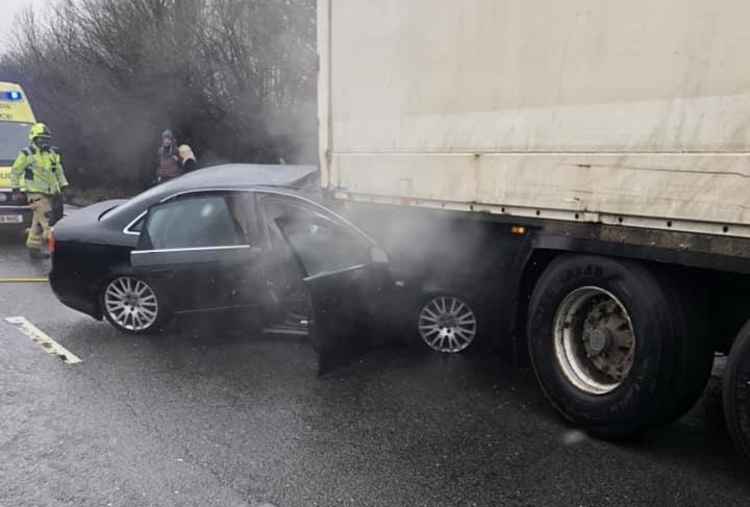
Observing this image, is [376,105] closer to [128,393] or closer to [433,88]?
[433,88]

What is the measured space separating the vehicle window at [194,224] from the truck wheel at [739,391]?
3.44 metres

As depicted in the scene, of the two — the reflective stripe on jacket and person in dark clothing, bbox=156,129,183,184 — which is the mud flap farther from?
person in dark clothing, bbox=156,129,183,184

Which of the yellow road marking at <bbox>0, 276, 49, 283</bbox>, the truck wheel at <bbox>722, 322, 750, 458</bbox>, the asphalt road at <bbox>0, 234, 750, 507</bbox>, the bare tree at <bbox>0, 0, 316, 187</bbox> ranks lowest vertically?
the yellow road marking at <bbox>0, 276, 49, 283</bbox>

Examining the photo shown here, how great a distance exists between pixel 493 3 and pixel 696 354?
2.28 metres

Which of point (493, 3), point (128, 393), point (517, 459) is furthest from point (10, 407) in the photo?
point (493, 3)

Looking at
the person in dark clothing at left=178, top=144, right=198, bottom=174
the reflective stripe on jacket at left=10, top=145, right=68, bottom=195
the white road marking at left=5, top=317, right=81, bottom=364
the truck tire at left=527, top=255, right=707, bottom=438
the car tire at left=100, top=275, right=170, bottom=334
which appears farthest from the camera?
the person in dark clothing at left=178, top=144, right=198, bottom=174

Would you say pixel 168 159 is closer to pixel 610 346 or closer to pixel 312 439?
pixel 312 439

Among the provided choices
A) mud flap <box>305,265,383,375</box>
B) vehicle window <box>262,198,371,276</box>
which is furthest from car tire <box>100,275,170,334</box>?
mud flap <box>305,265,383,375</box>

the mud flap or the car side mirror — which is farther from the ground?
the car side mirror

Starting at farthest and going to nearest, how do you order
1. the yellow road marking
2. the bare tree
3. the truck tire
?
the bare tree, the yellow road marking, the truck tire

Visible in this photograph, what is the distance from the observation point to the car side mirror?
4648mm

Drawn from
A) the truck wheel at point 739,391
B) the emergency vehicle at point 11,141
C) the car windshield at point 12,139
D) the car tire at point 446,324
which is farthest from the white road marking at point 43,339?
the car windshield at point 12,139

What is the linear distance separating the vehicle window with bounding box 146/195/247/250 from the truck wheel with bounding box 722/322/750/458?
3.44 meters

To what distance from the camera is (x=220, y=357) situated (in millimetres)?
4953
